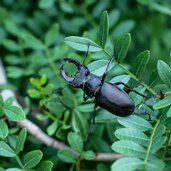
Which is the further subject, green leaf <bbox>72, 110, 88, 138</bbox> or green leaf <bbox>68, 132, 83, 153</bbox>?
green leaf <bbox>72, 110, 88, 138</bbox>

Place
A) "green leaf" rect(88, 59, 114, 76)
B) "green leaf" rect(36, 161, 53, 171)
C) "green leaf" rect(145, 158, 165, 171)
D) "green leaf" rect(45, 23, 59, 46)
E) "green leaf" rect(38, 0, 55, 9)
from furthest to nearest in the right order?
1. "green leaf" rect(38, 0, 55, 9)
2. "green leaf" rect(45, 23, 59, 46)
3. "green leaf" rect(88, 59, 114, 76)
4. "green leaf" rect(36, 161, 53, 171)
5. "green leaf" rect(145, 158, 165, 171)

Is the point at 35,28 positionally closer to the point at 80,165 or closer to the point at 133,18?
the point at 133,18

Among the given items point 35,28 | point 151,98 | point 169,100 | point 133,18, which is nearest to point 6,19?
point 35,28

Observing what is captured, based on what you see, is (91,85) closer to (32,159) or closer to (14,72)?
(32,159)

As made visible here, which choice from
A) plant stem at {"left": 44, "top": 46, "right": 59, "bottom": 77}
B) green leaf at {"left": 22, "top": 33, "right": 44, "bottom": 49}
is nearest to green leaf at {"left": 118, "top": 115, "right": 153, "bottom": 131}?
plant stem at {"left": 44, "top": 46, "right": 59, "bottom": 77}

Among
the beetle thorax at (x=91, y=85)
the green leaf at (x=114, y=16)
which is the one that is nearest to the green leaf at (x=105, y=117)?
the beetle thorax at (x=91, y=85)

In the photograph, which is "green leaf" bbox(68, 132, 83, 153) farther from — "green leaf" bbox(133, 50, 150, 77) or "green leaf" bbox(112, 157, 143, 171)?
"green leaf" bbox(112, 157, 143, 171)

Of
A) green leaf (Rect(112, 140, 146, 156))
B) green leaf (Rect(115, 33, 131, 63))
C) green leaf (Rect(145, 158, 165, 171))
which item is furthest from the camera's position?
green leaf (Rect(115, 33, 131, 63))
